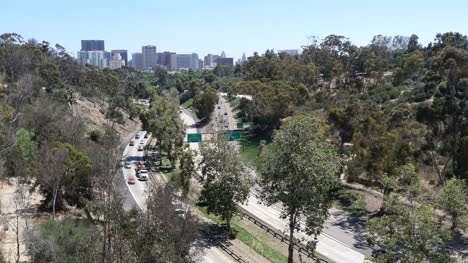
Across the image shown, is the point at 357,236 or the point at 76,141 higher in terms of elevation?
the point at 76,141

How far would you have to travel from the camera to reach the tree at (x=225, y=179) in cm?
3281

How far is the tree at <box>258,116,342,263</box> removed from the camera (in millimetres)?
24297

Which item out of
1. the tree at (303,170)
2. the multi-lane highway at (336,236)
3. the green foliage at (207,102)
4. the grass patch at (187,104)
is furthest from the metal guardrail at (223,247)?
the grass patch at (187,104)

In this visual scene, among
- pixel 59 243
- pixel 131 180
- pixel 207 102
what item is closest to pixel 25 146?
pixel 131 180

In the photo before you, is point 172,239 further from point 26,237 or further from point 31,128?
point 31,128

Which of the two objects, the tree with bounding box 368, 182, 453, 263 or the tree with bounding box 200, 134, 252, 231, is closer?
the tree with bounding box 368, 182, 453, 263

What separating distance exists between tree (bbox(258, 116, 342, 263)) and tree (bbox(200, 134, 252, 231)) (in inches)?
240

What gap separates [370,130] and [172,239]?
28528mm

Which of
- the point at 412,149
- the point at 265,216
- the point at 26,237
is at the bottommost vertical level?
the point at 265,216

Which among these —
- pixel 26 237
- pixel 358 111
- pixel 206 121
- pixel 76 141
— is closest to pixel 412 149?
pixel 358 111

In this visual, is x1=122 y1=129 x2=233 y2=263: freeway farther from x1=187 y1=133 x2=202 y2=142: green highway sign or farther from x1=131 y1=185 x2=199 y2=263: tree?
x1=187 y1=133 x2=202 y2=142: green highway sign

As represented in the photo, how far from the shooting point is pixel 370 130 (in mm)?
43438

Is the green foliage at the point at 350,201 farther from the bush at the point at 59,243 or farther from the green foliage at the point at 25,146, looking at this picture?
the green foliage at the point at 25,146

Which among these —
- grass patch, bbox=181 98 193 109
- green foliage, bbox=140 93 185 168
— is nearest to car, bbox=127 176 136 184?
green foliage, bbox=140 93 185 168
